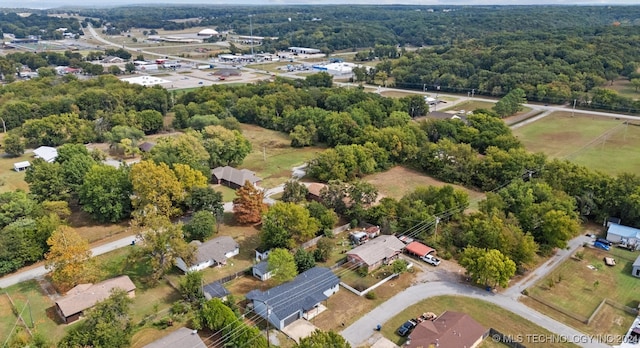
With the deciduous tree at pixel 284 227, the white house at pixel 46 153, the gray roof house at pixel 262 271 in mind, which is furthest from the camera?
the white house at pixel 46 153

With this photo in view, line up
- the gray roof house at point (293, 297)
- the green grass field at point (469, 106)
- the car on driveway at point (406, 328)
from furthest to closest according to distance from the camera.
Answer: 1. the green grass field at point (469, 106)
2. the gray roof house at point (293, 297)
3. the car on driveway at point (406, 328)

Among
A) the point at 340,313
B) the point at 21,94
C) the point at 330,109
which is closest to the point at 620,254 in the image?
the point at 340,313

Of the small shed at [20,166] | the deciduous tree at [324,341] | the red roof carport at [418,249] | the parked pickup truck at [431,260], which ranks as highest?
the deciduous tree at [324,341]

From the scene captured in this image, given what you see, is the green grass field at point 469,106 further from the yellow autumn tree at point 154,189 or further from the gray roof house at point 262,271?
the gray roof house at point 262,271

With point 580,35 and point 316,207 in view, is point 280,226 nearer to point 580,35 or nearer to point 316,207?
point 316,207

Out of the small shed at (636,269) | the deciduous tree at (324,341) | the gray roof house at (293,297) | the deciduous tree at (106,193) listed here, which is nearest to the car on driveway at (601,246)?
the small shed at (636,269)

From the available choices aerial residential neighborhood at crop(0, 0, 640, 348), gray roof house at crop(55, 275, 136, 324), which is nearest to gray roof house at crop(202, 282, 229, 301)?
aerial residential neighborhood at crop(0, 0, 640, 348)
